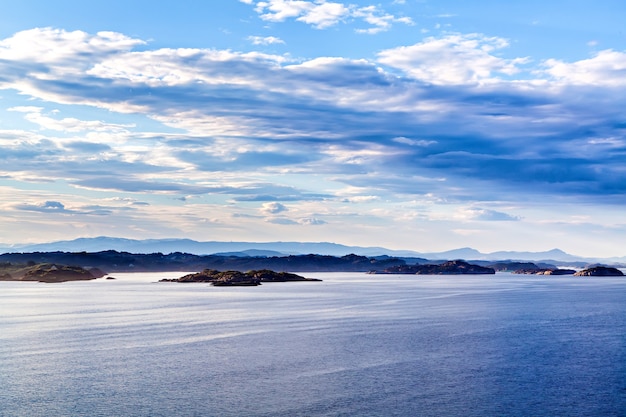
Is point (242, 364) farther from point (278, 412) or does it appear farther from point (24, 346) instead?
point (24, 346)

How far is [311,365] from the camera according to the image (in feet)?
150

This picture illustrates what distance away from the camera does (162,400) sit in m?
35.2

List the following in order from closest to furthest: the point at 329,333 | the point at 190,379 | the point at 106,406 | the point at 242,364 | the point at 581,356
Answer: the point at 106,406
the point at 190,379
the point at 242,364
the point at 581,356
the point at 329,333

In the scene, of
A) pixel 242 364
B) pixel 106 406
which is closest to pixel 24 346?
pixel 242 364

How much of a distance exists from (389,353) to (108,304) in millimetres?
71690

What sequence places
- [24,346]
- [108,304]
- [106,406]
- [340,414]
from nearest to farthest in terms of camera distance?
[340,414], [106,406], [24,346], [108,304]

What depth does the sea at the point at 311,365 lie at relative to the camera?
112 ft

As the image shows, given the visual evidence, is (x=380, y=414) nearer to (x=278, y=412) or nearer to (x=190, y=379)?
(x=278, y=412)

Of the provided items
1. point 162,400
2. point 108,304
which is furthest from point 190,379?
point 108,304

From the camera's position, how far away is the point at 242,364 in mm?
46438

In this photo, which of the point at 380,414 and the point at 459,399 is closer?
the point at 380,414

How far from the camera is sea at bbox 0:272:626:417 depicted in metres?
34.1

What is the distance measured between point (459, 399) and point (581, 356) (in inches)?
798

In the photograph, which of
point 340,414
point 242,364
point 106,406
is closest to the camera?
point 340,414
